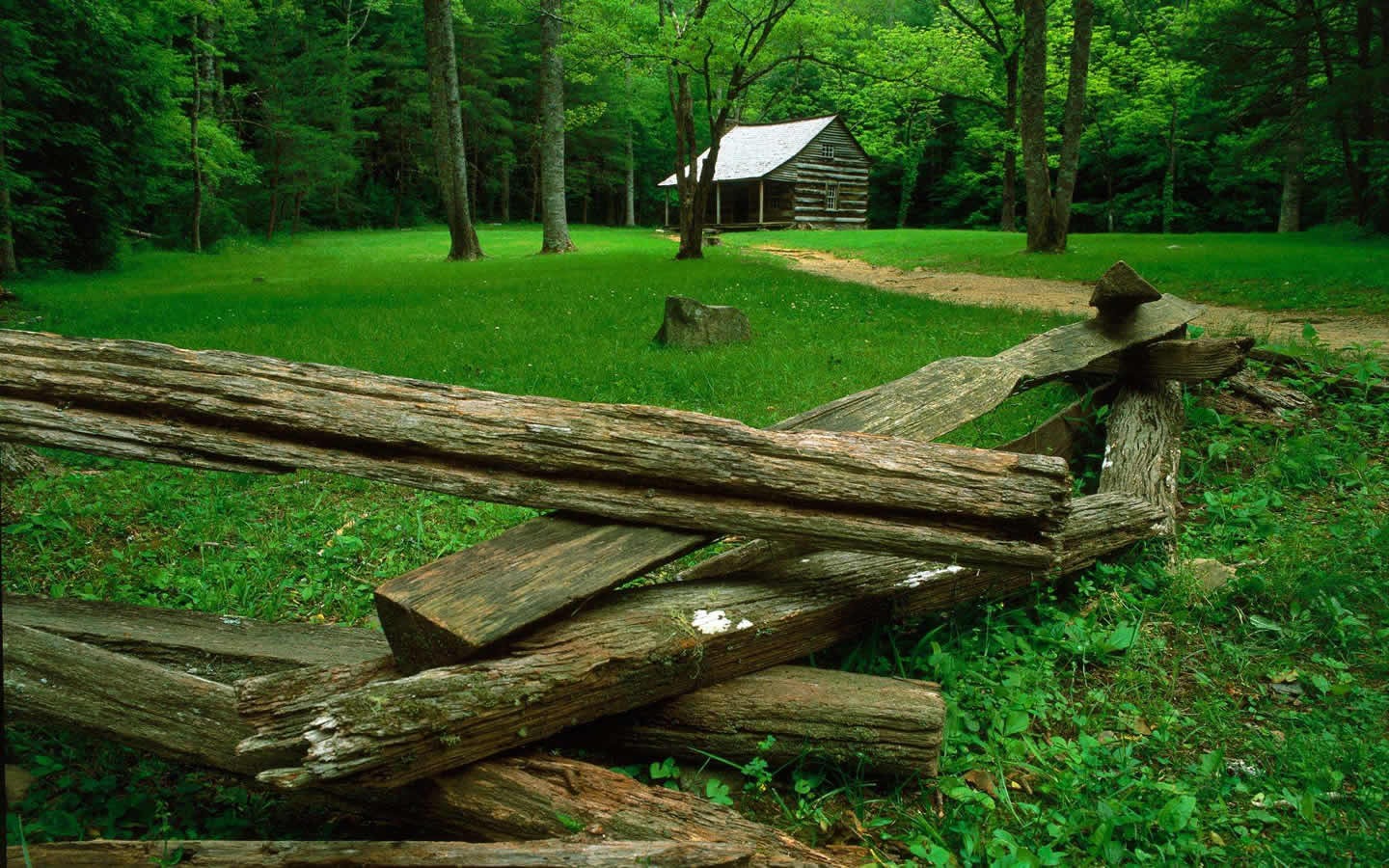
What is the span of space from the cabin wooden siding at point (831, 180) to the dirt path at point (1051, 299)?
66.1 feet

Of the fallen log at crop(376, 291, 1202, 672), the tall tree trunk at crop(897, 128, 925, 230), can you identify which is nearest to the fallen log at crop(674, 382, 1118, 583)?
the fallen log at crop(376, 291, 1202, 672)

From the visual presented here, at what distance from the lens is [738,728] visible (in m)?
2.82

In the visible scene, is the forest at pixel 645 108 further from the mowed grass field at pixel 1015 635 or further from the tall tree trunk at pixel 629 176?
the mowed grass field at pixel 1015 635

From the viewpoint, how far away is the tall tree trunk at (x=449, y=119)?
20.0 metres

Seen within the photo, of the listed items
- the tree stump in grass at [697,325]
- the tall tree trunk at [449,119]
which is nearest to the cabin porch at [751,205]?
the tall tree trunk at [449,119]

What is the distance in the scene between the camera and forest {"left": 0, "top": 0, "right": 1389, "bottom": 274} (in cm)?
1802

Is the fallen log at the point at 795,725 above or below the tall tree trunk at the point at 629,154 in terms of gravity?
below

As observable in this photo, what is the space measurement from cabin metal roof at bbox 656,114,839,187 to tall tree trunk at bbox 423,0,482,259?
Answer: 21.4 meters

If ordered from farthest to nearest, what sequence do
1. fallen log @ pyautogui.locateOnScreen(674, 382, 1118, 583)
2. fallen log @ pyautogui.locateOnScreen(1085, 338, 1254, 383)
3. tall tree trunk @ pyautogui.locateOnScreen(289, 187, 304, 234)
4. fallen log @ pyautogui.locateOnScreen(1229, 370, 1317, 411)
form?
tall tree trunk @ pyautogui.locateOnScreen(289, 187, 304, 234) → fallen log @ pyautogui.locateOnScreen(1229, 370, 1317, 411) → fallen log @ pyautogui.locateOnScreen(1085, 338, 1254, 383) → fallen log @ pyautogui.locateOnScreen(674, 382, 1118, 583)

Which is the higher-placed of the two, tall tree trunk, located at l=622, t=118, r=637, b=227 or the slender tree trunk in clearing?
tall tree trunk, located at l=622, t=118, r=637, b=227

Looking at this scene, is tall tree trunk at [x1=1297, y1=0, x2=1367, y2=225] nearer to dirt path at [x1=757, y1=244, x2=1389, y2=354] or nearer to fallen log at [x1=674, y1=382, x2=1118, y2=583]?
dirt path at [x1=757, y1=244, x2=1389, y2=354]

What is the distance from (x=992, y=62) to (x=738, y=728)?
43075 millimetres

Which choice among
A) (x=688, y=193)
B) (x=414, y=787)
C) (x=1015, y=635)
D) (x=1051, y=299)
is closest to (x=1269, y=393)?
(x=1015, y=635)

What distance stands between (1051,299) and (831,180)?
1314 inches
